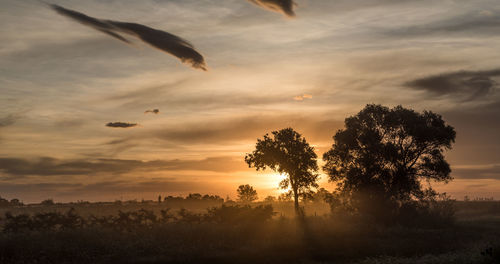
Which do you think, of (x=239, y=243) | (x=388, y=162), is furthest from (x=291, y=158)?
(x=239, y=243)

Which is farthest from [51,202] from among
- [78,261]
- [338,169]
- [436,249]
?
[436,249]

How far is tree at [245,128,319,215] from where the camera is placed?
222 ft

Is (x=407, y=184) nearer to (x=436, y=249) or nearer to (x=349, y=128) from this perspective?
(x=349, y=128)

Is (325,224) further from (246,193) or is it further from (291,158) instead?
(246,193)

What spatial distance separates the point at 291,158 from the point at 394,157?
15.3 meters

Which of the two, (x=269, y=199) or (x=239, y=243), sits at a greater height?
(x=269, y=199)

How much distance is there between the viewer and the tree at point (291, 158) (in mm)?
67562

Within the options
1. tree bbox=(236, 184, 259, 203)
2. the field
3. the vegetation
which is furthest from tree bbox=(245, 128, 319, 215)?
tree bbox=(236, 184, 259, 203)

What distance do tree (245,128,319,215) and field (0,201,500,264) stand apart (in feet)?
58.7

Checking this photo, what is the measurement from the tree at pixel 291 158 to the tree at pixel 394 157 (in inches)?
319

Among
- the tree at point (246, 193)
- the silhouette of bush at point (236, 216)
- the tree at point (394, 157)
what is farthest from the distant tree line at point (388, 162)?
the tree at point (246, 193)

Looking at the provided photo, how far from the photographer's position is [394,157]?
192ft

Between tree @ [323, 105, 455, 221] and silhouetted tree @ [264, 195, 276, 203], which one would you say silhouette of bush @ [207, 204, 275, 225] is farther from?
silhouetted tree @ [264, 195, 276, 203]

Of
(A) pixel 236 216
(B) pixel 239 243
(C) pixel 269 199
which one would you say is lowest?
(B) pixel 239 243
